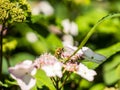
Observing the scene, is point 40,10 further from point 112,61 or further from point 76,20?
point 112,61

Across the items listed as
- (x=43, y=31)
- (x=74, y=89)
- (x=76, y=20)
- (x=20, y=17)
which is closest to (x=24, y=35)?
(x=76, y=20)

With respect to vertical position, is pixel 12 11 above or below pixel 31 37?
above

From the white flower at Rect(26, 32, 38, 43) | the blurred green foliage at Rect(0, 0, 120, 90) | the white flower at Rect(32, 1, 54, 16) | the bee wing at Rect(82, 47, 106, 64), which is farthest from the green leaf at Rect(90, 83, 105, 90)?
the white flower at Rect(32, 1, 54, 16)

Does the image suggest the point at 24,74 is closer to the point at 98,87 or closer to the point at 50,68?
the point at 50,68

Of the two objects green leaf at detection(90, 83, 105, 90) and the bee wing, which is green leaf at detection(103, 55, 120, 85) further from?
the bee wing

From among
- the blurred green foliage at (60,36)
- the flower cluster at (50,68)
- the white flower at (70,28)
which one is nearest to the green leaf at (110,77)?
the blurred green foliage at (60,36)

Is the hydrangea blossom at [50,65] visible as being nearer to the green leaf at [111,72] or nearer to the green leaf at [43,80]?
the green leaf at [43,80]

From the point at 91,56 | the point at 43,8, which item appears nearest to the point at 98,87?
the point at 91,56
